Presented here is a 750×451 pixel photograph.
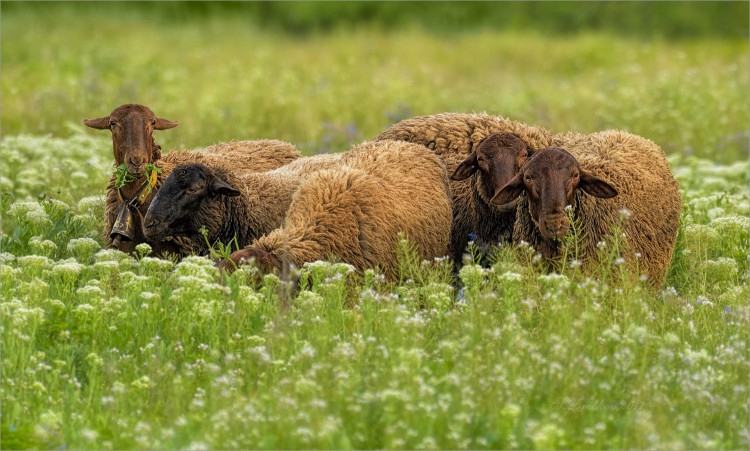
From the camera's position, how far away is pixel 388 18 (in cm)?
2988

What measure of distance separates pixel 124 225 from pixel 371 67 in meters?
13.3

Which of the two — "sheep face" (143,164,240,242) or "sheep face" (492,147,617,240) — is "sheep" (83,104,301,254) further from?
"sheep face" (492,147,617,240)

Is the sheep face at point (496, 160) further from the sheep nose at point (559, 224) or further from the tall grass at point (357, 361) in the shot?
the sheep nose at point (559, 224)

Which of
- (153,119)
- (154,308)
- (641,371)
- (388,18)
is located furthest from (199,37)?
(641,371)

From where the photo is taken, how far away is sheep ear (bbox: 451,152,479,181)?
9.60 meters

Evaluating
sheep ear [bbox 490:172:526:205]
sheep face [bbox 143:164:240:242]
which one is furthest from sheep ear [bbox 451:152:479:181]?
sheep face [bbox 143:164:240:242]

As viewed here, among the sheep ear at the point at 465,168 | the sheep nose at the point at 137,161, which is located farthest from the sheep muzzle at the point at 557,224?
the sheep nose at the point at 137,161

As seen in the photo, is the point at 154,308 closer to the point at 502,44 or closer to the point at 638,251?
the point at 638,251

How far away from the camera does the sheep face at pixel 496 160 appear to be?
9391 millimetres

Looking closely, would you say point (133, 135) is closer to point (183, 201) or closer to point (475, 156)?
point (183, 201)

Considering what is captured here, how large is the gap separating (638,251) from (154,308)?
3.86 m

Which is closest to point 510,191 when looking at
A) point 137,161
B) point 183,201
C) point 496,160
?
point 496,160

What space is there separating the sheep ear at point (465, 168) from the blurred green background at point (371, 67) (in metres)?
4.92

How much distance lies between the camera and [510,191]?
8.73 meters
